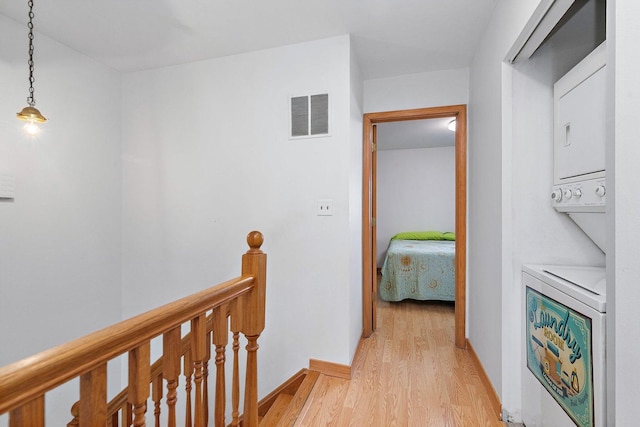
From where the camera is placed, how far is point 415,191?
5.75 metres

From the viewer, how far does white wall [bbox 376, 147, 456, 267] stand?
5.59m

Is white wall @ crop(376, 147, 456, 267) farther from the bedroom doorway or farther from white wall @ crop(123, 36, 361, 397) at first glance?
white wall @ crop(123, 36, 361, 397)

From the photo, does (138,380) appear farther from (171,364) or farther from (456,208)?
(456,208)

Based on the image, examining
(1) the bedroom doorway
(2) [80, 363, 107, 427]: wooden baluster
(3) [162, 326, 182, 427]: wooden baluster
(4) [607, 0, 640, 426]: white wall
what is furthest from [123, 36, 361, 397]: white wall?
(2) [80, 363, 107, 427]: wooden baluster

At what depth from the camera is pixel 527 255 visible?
1.49 m

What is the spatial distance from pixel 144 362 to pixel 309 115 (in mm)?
1790

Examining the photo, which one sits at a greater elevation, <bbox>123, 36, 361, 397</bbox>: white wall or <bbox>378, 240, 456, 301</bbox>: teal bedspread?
<bbox>123, 36, 361, 397</bbox>: white wall

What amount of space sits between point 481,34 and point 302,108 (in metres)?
1.35

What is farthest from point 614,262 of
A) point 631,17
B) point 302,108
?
point 302,108

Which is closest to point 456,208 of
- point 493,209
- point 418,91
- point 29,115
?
point 493,209

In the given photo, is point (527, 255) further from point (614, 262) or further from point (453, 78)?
point (453, 78)

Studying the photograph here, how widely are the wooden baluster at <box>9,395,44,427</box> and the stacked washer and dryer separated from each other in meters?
1.48

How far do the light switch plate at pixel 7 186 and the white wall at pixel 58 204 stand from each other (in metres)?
0.04

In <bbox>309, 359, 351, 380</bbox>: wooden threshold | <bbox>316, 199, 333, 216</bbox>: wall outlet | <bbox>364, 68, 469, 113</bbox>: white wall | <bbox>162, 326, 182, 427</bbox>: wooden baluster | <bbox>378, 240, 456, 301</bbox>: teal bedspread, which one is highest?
<bbox>364, 68, 469, 113</bbox>: white wall
